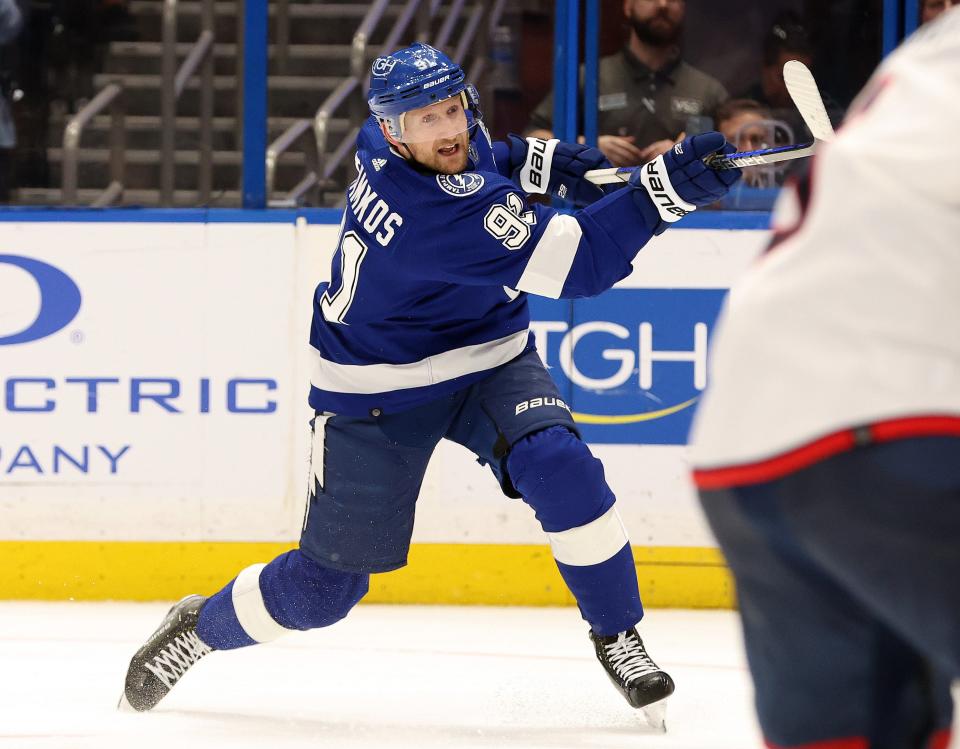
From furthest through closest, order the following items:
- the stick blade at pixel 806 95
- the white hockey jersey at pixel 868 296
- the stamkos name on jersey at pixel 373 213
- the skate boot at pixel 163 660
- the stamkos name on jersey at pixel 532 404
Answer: the skate boot at pixel 163 660 < the stamkos name on jersey at pixel 532 404 < the stamkos name on jersey at pixel 373 213 < the stick blade at pixel 806 95 < the white hockey jersey at pixel 868 296

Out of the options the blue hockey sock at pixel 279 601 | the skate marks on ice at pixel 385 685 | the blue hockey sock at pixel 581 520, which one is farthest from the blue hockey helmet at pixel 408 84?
the skate marks on ice at pixel 385 685

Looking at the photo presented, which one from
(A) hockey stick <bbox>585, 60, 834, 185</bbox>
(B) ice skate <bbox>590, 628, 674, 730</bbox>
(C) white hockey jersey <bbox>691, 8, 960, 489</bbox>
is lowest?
(B) ice skate <bbox>590, 628, 674, 730</bbox>

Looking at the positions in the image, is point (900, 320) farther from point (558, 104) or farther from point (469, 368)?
point (558, 104)

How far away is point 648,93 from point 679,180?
142 centimetres

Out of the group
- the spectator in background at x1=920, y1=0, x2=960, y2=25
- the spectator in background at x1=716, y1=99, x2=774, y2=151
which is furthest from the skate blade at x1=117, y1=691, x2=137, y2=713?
the spectator in background at x1=920, y1=0, x2=960, y2=25

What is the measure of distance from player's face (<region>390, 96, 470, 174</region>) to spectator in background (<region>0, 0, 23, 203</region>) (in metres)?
1.68

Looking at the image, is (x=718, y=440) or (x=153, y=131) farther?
(x=153, y=131)

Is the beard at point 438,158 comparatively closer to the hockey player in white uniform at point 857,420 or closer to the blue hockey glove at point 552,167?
the blue hockey glove at point 552,167

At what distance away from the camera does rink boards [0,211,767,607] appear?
347 centimetres

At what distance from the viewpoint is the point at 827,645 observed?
3.14 ft

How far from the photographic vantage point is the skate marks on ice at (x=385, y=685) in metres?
2.38

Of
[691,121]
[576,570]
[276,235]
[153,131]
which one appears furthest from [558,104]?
[576,570]

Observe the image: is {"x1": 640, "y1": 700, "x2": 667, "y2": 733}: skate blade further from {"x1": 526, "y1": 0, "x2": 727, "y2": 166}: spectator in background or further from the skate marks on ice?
{"x1": 526, "y1": 0, "x2": 727, "y2": 166}: spectator in background

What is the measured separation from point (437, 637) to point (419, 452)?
2.83 ft
